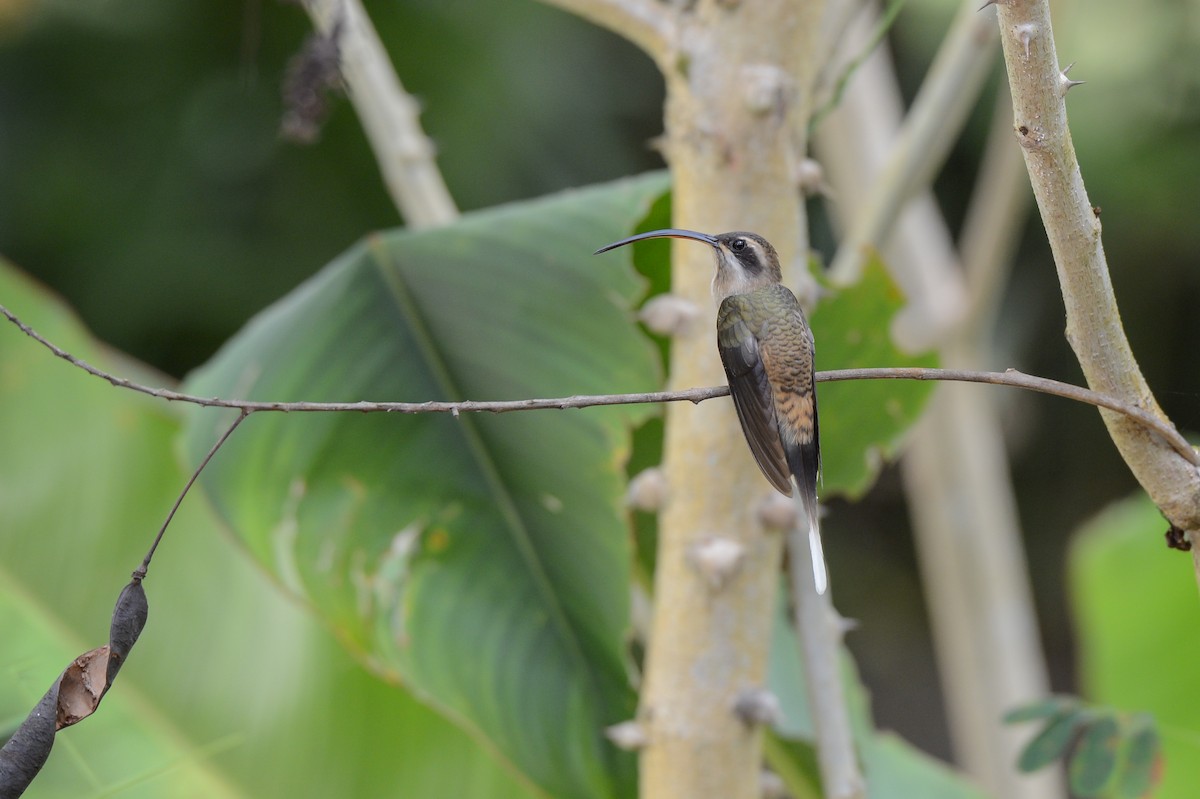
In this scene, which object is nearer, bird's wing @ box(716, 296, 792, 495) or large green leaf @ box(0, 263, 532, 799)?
bird's wing @ box(716, 296, 792, 495)

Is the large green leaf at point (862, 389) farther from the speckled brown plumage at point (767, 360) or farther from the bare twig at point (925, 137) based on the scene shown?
the speckled brown plumage at point (767, 360)

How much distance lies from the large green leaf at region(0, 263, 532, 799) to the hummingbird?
0.76 meters

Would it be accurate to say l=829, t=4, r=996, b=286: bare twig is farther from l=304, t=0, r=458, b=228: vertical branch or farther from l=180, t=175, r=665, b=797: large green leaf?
l=304, t=0, r=458, b=228: vertical branch

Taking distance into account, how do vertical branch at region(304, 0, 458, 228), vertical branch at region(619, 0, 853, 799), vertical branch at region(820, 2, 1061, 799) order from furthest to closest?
vertical branch at region(820, 2, 1061, 799), vertical branch at region(304, 0, 458, 228), vertical branch at region(619, 0, 853, 799)

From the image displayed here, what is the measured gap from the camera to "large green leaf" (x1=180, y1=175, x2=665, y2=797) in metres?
1.06

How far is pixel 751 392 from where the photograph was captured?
498 mm

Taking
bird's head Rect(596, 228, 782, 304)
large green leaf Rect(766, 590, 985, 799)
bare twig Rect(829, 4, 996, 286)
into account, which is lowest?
large green leaf Rect(766, 590, 985, 799)

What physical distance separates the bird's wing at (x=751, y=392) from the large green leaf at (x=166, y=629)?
774 mm

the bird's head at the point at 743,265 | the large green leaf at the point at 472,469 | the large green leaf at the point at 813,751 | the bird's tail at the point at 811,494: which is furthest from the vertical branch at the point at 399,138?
the bird's tail at the point at 811,494

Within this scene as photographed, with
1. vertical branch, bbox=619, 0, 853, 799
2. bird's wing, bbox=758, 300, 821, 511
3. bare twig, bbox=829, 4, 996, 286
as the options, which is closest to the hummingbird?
bird's wing, bbox=758, 300, 821, 511

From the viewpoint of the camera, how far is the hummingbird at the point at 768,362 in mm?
469

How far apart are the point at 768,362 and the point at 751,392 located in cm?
2

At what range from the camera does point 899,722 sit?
15.1ft

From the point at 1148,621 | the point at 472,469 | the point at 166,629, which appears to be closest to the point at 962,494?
the point at 1148,621
